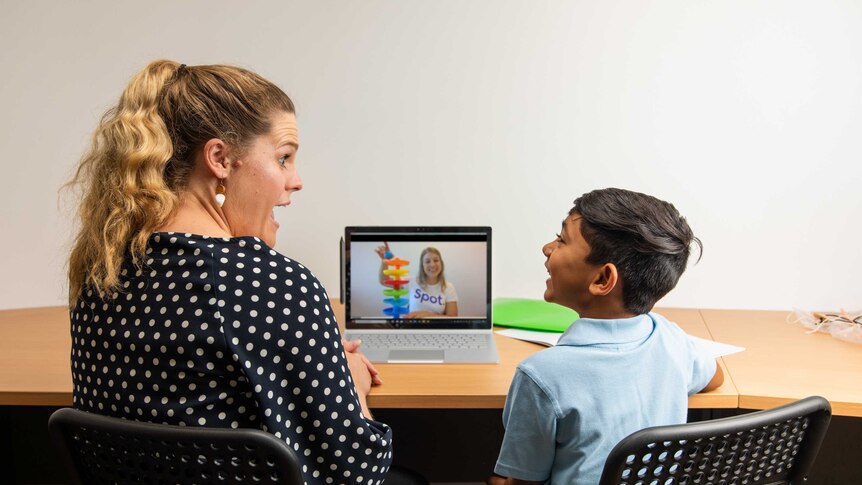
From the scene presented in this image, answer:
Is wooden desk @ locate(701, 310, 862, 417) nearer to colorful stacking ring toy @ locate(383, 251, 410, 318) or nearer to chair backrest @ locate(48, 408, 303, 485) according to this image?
colorful stacking ring toy @ locate(383, 251, 410, 318)

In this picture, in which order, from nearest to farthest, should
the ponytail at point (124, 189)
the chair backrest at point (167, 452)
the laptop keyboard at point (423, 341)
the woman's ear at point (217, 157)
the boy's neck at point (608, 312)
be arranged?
the chair backrest at point (167, 452) → the ponytail at point (124, 189) → the woman's ear at point (217, 157) → the boy's neck at point (608, 312) → the laptop keyboard at point (423, 341)

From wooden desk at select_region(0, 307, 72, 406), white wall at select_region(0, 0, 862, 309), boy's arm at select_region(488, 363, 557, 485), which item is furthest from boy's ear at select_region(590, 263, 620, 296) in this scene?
wooden desk at select_region(0, 307, 72, 406)

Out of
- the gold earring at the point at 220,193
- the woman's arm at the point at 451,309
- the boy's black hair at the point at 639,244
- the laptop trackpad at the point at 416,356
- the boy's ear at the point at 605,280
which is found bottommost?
the laptop trackpad at the point at 416,356

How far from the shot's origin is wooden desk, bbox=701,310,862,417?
4.93 feet

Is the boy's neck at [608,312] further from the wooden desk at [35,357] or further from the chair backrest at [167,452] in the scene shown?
the wooden desk at [35,357]

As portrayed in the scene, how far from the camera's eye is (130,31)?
2168mm

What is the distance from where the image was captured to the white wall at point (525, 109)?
83.4 inches

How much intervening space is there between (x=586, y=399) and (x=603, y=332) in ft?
0.39

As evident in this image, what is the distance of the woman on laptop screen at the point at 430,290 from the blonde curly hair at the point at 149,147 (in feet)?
2.41

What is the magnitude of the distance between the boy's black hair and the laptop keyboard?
57 centimetres

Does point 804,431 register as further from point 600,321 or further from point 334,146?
point 334,146

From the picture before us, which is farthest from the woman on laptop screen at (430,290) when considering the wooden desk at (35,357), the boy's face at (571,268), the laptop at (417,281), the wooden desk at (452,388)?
the wooden desk at (35,357)

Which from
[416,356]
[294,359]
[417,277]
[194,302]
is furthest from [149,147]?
[417,277]

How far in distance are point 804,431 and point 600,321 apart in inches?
13.4
